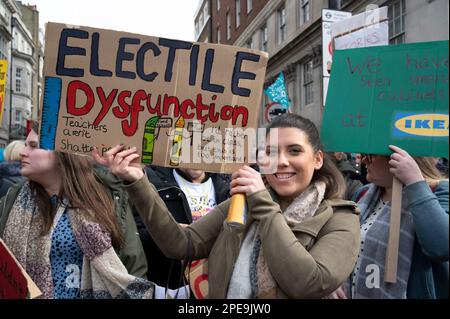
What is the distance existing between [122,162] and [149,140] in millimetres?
155

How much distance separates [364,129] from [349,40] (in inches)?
43.0

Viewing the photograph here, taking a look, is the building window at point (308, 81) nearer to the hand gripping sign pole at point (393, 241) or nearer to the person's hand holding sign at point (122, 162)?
the hand gripping sign pole at point (393, 241)

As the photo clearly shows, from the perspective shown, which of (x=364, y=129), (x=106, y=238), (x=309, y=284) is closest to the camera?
(x=309, y=284)

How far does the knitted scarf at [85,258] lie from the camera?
1.93 m

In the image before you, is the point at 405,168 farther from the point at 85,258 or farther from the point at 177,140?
the point at 85,258

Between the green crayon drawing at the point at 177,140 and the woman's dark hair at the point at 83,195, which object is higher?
the green crayon drawing at the point at 177,140

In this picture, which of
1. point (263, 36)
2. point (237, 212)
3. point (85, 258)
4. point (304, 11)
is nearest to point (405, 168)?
point (237, 212)

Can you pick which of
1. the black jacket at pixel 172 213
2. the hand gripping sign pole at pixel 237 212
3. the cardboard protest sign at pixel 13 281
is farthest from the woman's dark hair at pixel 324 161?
the black jacket at pixel 172 213

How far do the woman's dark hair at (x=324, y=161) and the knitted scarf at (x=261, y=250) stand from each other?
0.06 meters

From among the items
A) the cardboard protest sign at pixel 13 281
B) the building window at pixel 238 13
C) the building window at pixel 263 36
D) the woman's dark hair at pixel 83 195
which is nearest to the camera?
the cardboard protest sign at pixel 13 281

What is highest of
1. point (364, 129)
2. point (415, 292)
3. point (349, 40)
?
point (349, 40)
